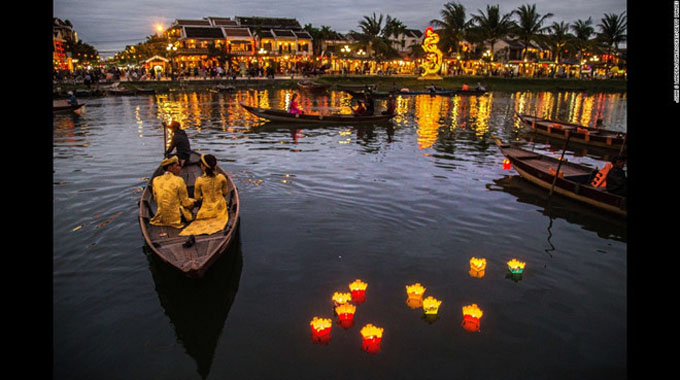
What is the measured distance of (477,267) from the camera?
23.7ft

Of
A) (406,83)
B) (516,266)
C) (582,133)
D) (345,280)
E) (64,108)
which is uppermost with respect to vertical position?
(406,83)

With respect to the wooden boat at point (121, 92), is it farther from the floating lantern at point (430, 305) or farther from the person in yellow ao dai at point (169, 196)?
the floating lantern at point (430, 305)

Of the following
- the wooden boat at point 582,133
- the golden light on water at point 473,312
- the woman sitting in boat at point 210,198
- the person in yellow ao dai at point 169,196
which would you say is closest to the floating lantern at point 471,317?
the golden light on water at point 473,312

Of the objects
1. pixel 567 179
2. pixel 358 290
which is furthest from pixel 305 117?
pixel 358 290

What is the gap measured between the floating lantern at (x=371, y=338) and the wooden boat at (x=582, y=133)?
50.7 ft

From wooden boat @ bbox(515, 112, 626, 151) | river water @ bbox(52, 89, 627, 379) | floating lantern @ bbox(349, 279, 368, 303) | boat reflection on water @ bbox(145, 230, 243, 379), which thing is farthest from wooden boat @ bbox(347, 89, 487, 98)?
Result: floating lantern @ bbox(349, 279, 368, 303)

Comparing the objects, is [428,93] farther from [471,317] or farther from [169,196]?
[471,317]

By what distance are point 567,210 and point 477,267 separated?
4764mm

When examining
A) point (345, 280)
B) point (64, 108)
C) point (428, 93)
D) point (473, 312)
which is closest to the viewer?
point (473, 312)

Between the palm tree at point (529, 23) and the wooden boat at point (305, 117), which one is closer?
the wooden boat at point (305, 117)

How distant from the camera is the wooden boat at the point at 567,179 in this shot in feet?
31.8

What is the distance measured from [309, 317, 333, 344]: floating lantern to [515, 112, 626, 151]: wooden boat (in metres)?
15.7
